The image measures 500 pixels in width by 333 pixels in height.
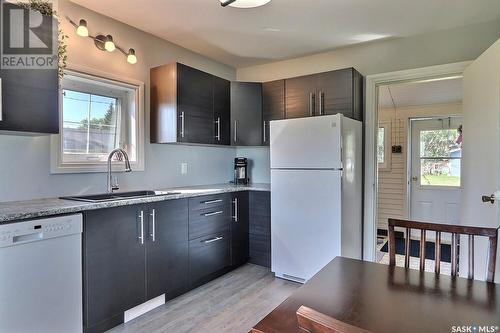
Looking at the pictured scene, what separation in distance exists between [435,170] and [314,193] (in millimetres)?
3064

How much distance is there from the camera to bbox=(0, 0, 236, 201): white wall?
2.12 meters

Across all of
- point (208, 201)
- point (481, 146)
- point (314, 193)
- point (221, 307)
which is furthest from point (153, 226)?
point (481, 146)

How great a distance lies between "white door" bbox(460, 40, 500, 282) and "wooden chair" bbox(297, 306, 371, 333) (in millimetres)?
1837

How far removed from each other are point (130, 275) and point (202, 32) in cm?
227

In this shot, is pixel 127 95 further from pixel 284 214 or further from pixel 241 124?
pixel 284 214

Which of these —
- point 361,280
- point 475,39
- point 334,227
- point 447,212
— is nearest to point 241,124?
point 334,227

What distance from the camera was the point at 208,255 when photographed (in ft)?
9.53

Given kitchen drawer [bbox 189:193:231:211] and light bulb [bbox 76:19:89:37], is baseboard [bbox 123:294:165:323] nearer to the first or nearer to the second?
kitchen drawer [bbox 189:193:231:211]

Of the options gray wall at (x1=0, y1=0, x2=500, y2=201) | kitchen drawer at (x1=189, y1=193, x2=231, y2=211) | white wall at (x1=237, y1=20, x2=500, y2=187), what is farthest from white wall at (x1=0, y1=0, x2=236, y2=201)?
white wall at (x1=237, y1=20, x2=500, y2=187)

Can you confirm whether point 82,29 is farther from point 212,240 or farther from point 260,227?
point 260,227

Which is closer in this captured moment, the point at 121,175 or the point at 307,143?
the point at 121,175

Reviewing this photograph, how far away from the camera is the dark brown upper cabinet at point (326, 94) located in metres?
3.09

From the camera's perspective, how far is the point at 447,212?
4656 mm

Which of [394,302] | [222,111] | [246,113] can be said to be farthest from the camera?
[246,113]
